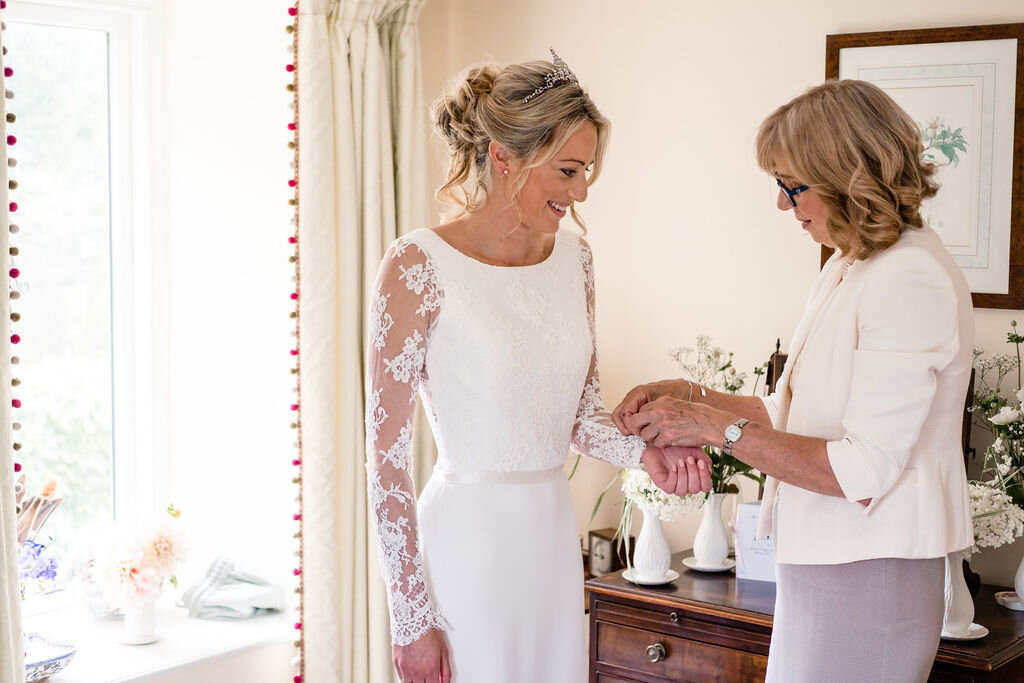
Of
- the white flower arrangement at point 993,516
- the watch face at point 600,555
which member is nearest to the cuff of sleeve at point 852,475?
the white flower arrangement at point 993,516

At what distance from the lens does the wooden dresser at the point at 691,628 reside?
2.54 meters

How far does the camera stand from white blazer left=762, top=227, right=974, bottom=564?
5.69 feet

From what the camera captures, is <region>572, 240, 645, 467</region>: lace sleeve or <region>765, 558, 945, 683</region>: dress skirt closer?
<region>765, 558, 945, 683</region>: dress skirt

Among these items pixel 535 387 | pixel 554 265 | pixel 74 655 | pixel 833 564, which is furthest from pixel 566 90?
pixel 74 655

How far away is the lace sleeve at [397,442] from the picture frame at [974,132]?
5.15 feet

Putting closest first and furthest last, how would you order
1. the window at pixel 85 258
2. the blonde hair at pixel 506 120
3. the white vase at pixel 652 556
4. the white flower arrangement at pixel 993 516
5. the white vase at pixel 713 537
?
the blonde hair at pixel 506 120 → the white flower arrangement at pixel 993 516 → the white vase at pixel 652 556 → the white vase at pixel 713 537 → the window at pixel 85 258

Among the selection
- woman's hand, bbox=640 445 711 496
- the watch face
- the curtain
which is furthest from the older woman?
the curtain

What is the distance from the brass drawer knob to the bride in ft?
2.28

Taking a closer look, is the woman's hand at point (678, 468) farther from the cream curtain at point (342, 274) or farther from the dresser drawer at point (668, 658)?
the cream curtain at point (342, 274)

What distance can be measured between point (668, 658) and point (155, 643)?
57.2 inches

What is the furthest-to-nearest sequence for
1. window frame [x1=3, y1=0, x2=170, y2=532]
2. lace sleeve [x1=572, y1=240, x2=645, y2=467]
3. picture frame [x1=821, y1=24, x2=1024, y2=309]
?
window frame [x1=3, y1=0, x2=170, y2=532] < picture frame [x1=821, y1=24, x2=1024, y2=309] < lace sleeve [x1=572, y1=240, x2=645, y2=467]

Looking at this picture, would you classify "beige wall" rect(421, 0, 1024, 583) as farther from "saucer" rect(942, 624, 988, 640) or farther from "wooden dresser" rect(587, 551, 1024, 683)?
"saucer" rect(942, 624, 988, 640)

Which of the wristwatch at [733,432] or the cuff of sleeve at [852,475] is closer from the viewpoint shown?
the cuff of sleeve at [852,475]

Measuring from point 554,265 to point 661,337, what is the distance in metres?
1.20
